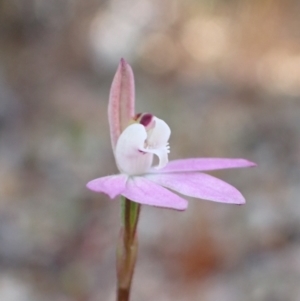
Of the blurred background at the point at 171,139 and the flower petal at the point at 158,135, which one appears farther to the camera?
the blurred background at the point at 171,139

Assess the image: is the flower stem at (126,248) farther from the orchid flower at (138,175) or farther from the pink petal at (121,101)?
the pink petal at (121,101)

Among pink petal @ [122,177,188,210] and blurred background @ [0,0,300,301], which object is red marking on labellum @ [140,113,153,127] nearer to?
pink petal @ [122,177,188,210]

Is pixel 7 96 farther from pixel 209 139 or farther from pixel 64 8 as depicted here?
pixel 64 8

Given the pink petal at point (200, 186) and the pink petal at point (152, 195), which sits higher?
the pink petal at point (200, 186)

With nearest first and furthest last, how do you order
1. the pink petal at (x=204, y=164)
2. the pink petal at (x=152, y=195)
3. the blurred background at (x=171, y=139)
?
the pink petal at (x=152, y=195)
the pink petal at (x=204, y=164)
the blurred background at (x=171, y=139)

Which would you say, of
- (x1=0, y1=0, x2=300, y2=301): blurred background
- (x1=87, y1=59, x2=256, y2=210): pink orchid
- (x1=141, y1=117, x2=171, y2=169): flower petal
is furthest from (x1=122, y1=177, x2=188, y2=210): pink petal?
(x1=0, y1=0, x2=300, y2=301): blurred background

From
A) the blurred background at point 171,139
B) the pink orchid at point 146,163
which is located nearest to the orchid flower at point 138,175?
the pink orchid at point 146,163
